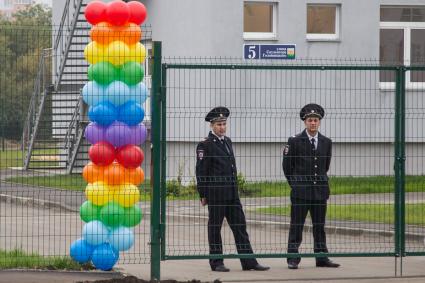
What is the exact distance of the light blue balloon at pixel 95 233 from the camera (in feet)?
40.9

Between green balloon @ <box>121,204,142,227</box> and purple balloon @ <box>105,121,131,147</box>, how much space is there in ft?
2.30

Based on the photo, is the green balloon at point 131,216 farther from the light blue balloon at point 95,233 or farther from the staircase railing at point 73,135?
the staircase railing at point 73,135

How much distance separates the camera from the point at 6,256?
537 inches

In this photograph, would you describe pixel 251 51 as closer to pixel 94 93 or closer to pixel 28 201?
pixel 28 201

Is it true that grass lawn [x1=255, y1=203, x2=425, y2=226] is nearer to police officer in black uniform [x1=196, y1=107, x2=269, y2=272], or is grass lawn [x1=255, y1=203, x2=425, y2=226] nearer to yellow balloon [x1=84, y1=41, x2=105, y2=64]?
police officer in black uniform [x1=196, y1=107, x2=269, y2=272]

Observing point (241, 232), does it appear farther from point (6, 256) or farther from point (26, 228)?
point (26, 228)

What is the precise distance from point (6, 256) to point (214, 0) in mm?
13351

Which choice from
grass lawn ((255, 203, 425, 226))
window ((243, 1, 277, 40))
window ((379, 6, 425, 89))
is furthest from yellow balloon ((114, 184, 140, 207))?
window ((379, 6, 425, 89))

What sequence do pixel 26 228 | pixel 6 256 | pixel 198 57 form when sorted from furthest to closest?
pixel 198 57 → pixel 26 228 → pixel 6 256

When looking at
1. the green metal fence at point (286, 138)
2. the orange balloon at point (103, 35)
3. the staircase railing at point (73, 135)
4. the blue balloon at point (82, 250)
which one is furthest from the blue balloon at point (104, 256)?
the staircase railing at point (73, 135)

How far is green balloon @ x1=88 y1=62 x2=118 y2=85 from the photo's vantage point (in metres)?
12.7

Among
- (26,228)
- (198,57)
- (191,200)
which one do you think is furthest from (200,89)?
(198,57)

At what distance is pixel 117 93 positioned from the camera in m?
12.6

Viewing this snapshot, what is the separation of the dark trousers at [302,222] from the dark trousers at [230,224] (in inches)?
22.6
